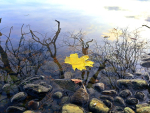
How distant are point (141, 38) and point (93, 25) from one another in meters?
1.33

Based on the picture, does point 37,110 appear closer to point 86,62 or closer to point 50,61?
point 50,61

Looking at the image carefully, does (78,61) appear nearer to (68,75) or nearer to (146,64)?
(68,75)

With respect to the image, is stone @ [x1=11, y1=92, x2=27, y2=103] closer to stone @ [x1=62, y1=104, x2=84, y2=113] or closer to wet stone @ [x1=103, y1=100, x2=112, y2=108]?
stone @ [x1=62, y1=104, x2=84, y2=113]

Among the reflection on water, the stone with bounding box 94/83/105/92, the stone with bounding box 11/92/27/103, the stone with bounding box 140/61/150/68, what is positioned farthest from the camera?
the stone with bounding box 140/61/150/68

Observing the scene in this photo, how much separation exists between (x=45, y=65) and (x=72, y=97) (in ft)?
2.50

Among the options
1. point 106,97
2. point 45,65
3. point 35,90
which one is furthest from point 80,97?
point 45,65

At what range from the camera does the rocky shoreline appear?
1.44m

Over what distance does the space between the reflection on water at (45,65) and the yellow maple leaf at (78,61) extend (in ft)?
0.24

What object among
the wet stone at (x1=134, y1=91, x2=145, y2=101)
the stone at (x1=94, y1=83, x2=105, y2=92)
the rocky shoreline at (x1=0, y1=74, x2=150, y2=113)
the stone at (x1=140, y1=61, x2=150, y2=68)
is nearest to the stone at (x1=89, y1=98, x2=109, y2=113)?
the rocky shoreline at (x1=0, y1=74, x2=150, y2=113)

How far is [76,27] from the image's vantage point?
3.44m

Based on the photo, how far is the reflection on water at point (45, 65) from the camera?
1.86m

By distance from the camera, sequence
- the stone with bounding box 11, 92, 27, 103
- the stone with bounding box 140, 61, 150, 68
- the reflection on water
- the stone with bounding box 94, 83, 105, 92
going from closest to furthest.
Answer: the stone with bounding box 11, 92, 27, 103 < the stone with bounding box 94, 83, 105, 92 < the reflection on water < the stone with bounding box 140, 61, 150, 68

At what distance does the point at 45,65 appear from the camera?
206 centimetres

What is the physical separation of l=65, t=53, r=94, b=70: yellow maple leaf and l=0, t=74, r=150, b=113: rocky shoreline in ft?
1.12
